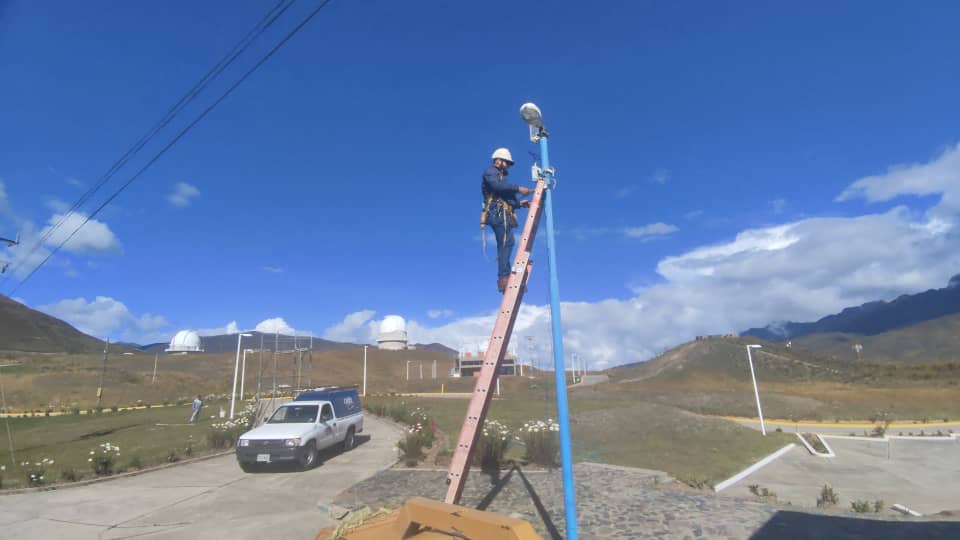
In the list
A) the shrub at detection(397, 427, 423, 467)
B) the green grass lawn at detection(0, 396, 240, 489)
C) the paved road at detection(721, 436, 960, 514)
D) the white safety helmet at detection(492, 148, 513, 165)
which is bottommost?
the paved road at detection(721, 436, 960, 514)

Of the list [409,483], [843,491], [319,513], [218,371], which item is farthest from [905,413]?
[218,371]

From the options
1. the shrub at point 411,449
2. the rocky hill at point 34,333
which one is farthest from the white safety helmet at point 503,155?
the rocky hill at point 34,333

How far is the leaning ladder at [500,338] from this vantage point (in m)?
5.24

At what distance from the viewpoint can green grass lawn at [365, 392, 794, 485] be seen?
14.9 meters

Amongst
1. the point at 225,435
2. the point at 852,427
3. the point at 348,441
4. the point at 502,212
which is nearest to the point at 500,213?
the point at 502,212

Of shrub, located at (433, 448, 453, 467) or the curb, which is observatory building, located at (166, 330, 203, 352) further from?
shrub, located at (433, 448, 453, 467)

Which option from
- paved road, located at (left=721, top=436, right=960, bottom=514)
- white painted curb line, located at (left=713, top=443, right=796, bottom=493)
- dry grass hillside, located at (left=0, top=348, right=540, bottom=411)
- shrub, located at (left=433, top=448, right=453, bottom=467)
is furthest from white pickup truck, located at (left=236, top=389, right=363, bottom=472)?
white painted curb line, located at (left=713, top=443, right=796, bottom=493)

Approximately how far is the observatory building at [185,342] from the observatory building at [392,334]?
3883 centimetres

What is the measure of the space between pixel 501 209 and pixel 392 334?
319 ft

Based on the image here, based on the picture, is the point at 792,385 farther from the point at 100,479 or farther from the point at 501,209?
the point at 100,479

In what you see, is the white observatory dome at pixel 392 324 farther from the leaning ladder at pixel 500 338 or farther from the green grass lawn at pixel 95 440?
the leaning ladder at pixel 500 338

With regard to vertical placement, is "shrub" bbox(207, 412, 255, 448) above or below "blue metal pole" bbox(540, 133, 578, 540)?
below

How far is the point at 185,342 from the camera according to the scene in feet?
313

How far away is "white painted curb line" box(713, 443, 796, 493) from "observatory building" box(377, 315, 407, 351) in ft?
281
